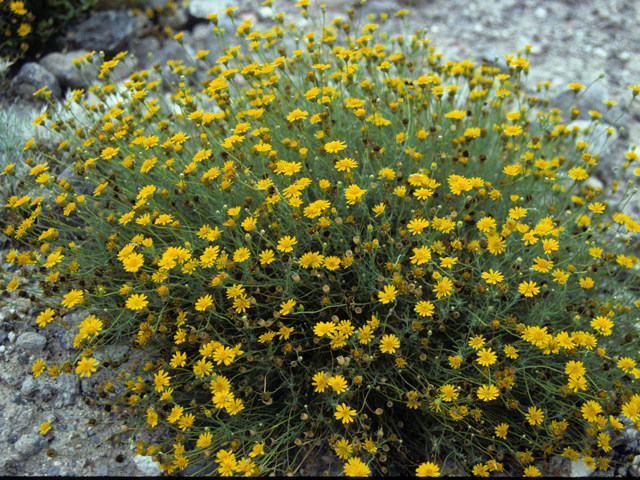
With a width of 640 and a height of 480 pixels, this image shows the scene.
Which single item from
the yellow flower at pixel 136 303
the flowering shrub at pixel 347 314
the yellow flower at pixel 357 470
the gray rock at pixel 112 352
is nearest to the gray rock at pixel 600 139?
the flowering shrub at pixel 347 314

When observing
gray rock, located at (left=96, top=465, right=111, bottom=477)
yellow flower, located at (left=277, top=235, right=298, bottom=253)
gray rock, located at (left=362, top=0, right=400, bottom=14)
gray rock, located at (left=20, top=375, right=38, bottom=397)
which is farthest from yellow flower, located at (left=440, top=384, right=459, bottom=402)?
gray rock, located at (left=362, top=0, right=400, bottom=14)

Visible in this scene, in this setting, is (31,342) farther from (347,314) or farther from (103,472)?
(347,314)

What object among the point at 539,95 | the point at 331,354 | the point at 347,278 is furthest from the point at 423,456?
the point at 539,95

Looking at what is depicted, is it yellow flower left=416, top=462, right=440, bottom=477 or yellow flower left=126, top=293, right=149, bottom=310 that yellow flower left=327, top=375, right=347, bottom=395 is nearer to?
yellow flower left=416, top=462, right=440, bottom=477

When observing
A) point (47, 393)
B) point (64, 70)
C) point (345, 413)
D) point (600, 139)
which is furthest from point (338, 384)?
point (64, 70)

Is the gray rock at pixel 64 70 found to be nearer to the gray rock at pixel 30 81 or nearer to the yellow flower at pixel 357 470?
the gray rock at pixel 30 81

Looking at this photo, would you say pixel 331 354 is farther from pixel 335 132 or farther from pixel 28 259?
pixel 28 259
